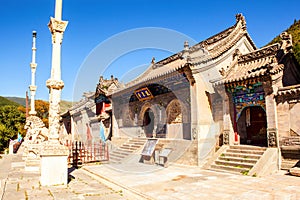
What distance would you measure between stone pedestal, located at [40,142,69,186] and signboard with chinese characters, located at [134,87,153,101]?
28.1 ft

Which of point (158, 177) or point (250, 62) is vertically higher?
point (250, 62)

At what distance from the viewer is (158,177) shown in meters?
8.67

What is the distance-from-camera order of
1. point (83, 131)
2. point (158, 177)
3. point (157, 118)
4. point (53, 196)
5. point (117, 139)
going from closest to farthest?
point (53, 196) → point (158, 177) → point (157, 118) → point (117, 139) → point (83, 131)

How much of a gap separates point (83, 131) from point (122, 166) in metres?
14.5

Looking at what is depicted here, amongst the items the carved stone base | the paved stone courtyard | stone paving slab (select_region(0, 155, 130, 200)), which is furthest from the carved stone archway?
stone paving slab (select_region(0, 155, 130, 200))

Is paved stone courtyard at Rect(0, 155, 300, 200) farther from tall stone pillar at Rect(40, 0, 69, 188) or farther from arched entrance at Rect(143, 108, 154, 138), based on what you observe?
arched entrance at Rect(143, 108, 154, 138)

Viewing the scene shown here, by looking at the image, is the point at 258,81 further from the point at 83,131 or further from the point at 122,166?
the point at 83,131

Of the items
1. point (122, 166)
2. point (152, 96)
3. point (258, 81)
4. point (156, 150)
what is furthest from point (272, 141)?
point (152, 96)

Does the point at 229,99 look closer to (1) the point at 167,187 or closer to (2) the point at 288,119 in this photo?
(2) the point at 288,119

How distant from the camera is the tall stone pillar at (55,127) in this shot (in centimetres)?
676

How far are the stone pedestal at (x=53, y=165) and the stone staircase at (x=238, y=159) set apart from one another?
567 centimetres

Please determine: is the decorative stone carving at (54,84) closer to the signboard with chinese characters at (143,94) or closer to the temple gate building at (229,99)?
the temple gate building at (229,99)

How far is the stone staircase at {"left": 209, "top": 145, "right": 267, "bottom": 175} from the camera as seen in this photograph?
349 inches

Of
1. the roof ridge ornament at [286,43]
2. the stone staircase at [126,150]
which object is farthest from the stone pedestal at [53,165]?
the roof ridge ornament at [286,43]
